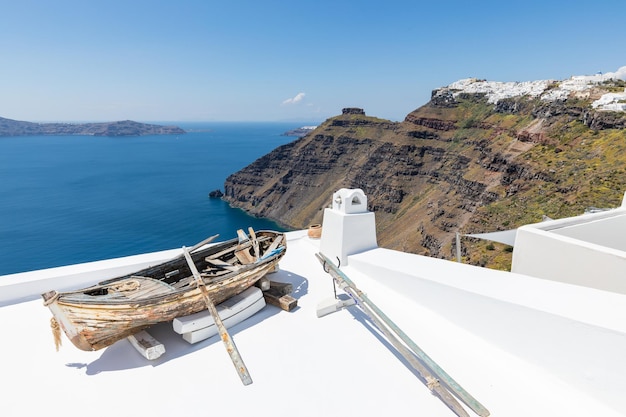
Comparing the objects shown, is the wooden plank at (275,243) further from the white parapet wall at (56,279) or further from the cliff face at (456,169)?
the cliff face at (456,169)

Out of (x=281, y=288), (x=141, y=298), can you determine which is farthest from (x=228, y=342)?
(x=281, y=288)

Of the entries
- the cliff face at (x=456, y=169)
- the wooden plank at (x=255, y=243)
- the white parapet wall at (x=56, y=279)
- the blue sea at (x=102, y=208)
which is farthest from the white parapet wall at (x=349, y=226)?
the blue sea at (x=102, y=208)

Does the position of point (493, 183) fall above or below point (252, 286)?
below

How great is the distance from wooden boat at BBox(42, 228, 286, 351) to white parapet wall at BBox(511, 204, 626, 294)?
11.2 feet

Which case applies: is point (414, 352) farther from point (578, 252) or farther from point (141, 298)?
point (141, 298)

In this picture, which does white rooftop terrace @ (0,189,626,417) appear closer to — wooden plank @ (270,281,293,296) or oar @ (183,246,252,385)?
oar @ (183,246,252,385)

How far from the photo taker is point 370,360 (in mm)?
3838

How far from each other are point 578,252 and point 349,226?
120 inches

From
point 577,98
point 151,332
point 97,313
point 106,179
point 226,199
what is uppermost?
point 577,98

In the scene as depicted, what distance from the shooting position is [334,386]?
344 centimetres

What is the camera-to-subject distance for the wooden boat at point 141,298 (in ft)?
11.5

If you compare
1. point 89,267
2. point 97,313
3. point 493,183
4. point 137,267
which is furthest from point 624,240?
point 493,183

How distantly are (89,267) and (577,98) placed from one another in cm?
6343

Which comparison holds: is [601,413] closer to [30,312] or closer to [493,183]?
[30,312]
